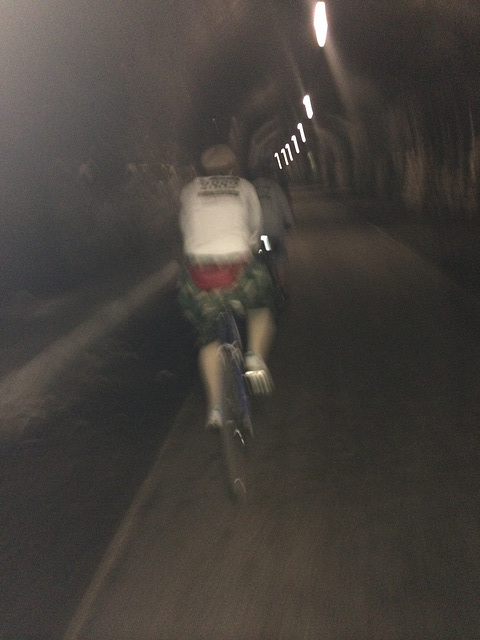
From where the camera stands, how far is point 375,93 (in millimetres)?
17328

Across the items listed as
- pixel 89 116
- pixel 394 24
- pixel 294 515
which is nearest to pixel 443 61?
pixel 394 24

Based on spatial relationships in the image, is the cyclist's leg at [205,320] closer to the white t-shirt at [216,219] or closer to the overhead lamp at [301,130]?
the white t-shirt at [216,219]

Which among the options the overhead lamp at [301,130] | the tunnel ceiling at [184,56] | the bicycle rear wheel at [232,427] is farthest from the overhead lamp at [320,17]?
the overhead lamp at [301,130]

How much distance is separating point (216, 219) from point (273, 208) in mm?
2779

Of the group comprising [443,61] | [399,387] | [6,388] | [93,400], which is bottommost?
[399,387]

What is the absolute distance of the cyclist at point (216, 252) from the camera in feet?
16.4

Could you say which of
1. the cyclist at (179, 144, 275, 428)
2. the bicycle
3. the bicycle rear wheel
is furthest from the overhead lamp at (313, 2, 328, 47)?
the bicycle rear wheel

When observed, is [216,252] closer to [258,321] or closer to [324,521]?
[258,321]

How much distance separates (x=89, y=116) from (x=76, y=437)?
6187 mm

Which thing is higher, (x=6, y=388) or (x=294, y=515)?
(x=6, y=388)

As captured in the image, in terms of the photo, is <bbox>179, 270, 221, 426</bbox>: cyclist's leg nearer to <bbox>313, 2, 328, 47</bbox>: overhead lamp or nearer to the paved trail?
the paved trail

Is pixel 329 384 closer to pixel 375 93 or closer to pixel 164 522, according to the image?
pixel 164 522

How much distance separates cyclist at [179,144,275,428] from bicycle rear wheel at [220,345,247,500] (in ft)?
0.35

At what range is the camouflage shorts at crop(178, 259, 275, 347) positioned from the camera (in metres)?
5.04
